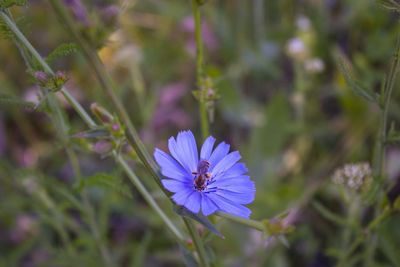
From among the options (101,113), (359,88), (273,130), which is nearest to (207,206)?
(101,113)

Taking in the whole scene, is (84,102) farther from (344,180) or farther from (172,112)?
(344,180)

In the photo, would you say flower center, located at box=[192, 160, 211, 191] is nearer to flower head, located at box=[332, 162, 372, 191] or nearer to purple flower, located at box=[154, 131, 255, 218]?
purple flower, located at box=[154, 131, 255, 218]

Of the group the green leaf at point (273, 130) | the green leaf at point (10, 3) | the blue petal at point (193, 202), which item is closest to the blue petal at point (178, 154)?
the blue petal at point (193, 202)

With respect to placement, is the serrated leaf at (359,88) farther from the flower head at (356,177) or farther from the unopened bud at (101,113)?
the unopened bud at (101,113)

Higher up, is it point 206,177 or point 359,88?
point 359,88

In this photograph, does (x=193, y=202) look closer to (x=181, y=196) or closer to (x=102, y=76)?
(x=181, y=196)

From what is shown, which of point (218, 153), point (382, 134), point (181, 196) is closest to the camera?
point (181, 196)

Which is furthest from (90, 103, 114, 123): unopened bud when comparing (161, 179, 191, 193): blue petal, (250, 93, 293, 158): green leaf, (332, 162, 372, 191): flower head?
(250, 93, 293, 158): green leaf

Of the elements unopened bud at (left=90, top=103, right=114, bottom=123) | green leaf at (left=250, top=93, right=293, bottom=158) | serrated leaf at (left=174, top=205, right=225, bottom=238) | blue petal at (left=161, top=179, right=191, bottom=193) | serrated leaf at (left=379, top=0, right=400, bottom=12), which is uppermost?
green leaf at (left=250, top=93, right=293, bottom=158)
